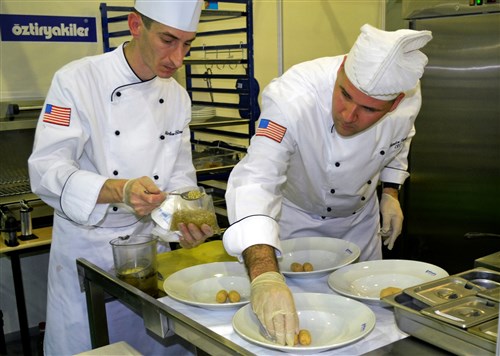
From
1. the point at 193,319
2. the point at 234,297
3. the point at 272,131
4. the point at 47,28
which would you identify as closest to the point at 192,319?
the point at 193,319

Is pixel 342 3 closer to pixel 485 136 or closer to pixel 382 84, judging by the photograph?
pixel 485 136

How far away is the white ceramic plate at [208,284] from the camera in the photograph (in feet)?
4.68

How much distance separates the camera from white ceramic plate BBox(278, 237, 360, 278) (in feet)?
5.54

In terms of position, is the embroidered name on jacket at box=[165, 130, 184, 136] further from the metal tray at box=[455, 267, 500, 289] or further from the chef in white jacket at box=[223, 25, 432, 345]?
the metal tray at box=[455, 267, 500, 289]

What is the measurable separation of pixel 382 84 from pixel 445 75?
241 cm

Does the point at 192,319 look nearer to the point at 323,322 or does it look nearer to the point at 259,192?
the point at 323,322

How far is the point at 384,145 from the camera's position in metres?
1.98

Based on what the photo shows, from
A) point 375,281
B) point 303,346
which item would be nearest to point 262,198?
point 375,281

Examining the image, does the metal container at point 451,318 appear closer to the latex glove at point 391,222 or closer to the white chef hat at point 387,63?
the white chef hat at point 387,63

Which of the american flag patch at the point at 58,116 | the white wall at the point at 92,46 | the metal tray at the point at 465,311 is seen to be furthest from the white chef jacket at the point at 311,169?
the white wall at the point at 92,46

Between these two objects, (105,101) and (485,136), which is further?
(485,136)

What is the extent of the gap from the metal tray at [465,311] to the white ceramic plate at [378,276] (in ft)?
0.80

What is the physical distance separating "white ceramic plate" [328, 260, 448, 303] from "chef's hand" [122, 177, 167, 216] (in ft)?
1.81

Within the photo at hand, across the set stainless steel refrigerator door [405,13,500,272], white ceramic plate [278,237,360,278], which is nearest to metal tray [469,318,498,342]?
white ceramic plate [278,237,360,278]
